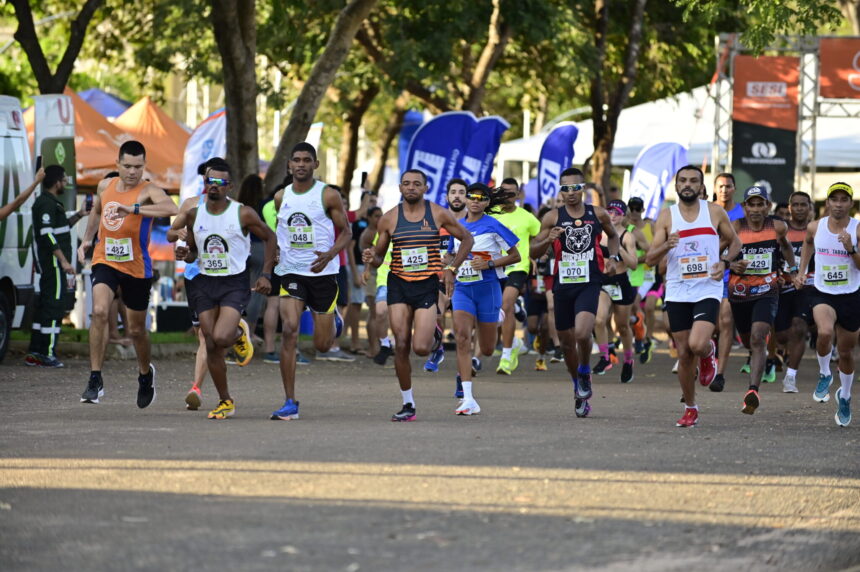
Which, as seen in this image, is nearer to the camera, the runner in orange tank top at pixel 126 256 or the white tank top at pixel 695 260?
the white tank top at pixel 695 260

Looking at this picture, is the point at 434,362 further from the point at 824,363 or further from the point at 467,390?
the point at 467,390

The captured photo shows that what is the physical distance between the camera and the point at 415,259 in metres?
12.4

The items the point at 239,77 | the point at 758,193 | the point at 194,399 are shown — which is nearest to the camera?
the point at 194,399

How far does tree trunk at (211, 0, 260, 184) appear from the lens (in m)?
20.8

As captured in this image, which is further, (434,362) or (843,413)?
(434,362)

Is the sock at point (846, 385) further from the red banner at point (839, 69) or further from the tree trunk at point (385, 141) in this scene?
the tree trunk at point (385, 141)

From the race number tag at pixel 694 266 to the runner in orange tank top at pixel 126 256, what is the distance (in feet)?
12.8

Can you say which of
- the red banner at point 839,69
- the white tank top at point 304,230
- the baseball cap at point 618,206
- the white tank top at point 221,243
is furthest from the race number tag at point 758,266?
the red banner at point 839,69

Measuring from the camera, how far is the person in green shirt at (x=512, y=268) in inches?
701

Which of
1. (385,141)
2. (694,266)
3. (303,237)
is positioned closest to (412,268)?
(303,237)

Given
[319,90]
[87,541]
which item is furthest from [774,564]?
[319,90]

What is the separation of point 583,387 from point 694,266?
4.55ft

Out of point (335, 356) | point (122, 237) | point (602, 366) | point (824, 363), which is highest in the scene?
point (122, 237)

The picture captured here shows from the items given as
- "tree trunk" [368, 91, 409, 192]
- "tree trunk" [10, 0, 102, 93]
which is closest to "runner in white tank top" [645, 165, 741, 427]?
"tree trunk" [10, 0, 102, 93]
